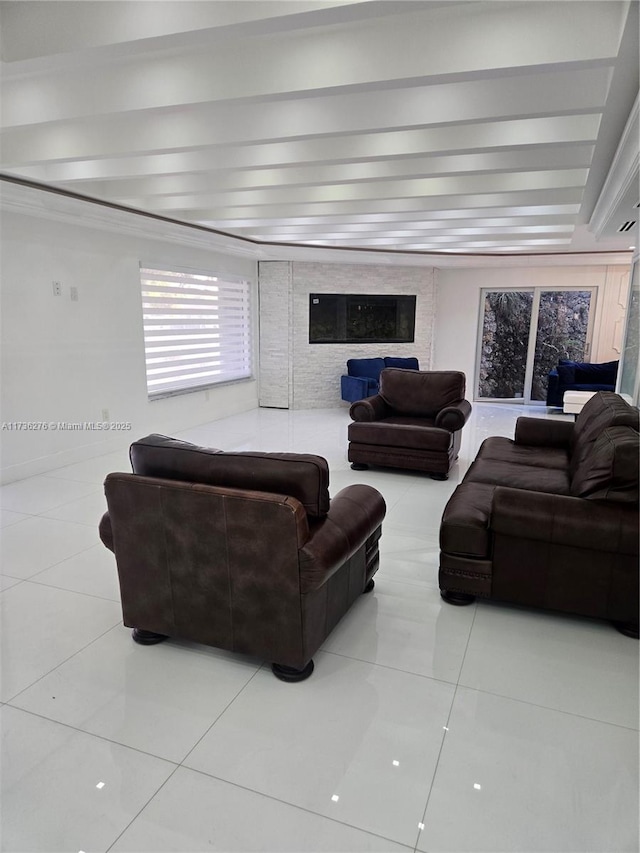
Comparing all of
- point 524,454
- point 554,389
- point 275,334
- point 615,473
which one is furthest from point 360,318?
A: point 615,473

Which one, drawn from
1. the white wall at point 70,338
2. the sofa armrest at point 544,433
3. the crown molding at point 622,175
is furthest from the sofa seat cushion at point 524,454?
the white wall at point 70,338

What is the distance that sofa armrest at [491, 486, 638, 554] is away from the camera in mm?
2457

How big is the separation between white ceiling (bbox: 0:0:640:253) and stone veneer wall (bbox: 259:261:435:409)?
369 centimetres

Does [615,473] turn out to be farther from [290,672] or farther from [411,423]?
[411,423]

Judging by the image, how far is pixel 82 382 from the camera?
216 inches

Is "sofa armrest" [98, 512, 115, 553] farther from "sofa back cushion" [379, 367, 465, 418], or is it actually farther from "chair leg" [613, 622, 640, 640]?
"sofa back cushion" [379, 367, 465, 418]

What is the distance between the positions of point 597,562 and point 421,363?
7240 mm

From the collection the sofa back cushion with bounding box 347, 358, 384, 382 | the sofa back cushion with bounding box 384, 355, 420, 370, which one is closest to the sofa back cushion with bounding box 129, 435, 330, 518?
the sofa back cushion with bounding box 347, 358, 384, 382

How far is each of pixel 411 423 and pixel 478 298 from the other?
494 cm

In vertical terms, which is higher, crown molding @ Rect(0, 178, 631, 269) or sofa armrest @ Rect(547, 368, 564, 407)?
crown molding @ Rect(0, 178, 631, 269)

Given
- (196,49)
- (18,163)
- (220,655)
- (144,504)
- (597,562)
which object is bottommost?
(220,655)

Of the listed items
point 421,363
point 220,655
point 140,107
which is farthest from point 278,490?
point 421,363

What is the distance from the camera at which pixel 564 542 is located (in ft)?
8.30

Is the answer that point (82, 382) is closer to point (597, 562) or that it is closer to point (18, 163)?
point (18, 163)
